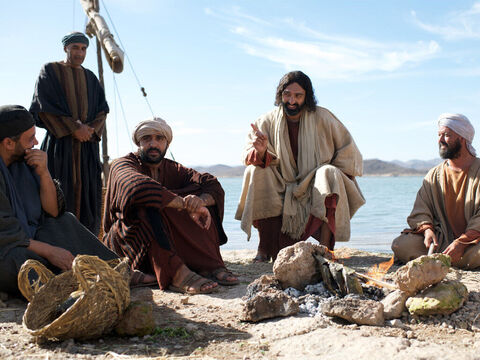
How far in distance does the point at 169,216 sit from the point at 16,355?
1.89m

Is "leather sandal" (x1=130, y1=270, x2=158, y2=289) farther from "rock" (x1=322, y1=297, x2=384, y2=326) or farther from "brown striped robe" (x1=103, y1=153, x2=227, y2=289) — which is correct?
"rock" (x1=322, y1=297, x2=384, y2=326)

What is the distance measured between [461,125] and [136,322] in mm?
3759

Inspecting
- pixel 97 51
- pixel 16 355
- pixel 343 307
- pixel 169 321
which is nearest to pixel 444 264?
pixel 343 307

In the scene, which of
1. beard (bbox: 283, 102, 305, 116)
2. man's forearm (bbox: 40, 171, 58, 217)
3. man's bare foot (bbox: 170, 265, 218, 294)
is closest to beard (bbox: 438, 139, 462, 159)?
beard (bbox: 283, 102, 305, 116)

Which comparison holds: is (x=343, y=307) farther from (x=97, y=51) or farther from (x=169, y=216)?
(x=97, y=51)

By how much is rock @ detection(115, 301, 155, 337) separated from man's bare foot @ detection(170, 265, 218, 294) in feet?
3.52

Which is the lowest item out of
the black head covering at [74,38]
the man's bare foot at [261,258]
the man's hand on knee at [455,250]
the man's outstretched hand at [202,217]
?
the man's bare foot at [261,258]

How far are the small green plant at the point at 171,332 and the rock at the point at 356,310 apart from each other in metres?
0.87

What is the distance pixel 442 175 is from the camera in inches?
213

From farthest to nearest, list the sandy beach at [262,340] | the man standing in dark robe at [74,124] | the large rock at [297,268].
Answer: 1. the man standing in dark robe at [74,124]
2. the large rock at [297,268]
3. the sandy beach at [262,340]

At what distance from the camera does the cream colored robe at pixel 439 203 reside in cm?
515

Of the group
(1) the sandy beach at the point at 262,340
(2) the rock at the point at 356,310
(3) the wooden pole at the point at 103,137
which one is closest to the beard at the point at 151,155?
(1) the sandy beach at the point at 262,340

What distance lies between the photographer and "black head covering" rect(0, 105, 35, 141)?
3.93 meters

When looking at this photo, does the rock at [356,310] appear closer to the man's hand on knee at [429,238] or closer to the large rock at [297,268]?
the large rock at [297,268]
